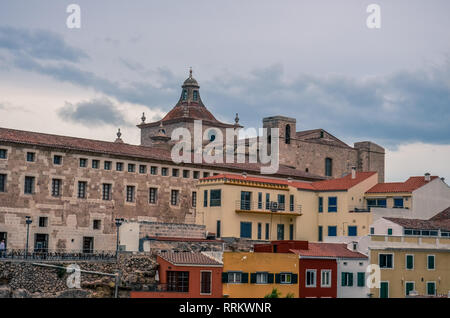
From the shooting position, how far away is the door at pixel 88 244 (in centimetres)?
6962

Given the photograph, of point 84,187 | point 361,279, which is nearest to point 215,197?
point 84,187

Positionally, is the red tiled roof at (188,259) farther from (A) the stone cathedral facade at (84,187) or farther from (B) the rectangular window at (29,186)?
(B) the rectangular window at (29,186)

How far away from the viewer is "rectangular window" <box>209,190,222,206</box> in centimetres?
7162

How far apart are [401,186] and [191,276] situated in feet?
81.6

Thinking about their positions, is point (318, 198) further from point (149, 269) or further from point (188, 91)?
point (188, 91)

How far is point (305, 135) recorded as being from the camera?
9594 cm

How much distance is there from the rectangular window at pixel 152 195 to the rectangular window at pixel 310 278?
15984 mm

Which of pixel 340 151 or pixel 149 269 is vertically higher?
pixel 340 151

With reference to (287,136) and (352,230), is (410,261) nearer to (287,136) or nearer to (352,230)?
(352,230)

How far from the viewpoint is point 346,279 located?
65188 mm

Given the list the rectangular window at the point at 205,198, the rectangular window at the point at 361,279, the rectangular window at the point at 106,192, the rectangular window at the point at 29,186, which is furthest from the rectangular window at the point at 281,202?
the rectangular window at the point at 29,186

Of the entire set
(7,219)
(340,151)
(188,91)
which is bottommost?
(7,219)
